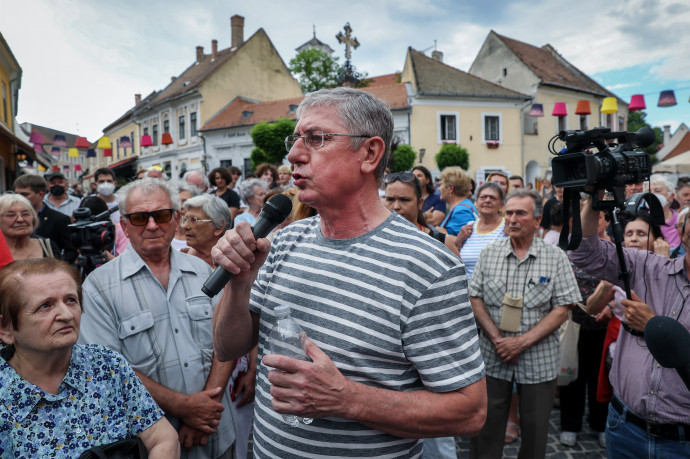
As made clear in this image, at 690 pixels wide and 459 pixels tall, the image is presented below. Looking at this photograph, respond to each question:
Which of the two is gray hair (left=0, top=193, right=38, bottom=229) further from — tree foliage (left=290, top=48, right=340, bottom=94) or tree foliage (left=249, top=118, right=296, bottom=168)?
tree foliage (left=290, top=48, right=340, bottom=94)

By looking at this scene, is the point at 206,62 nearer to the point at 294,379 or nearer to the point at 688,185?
the point at 688,185

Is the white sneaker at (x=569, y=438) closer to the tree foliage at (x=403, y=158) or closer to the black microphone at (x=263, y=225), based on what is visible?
the black microphone at (x=263, y=225)

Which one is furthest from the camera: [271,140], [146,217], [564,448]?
[271,140]

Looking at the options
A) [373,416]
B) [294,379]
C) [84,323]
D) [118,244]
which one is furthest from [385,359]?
[118,244]

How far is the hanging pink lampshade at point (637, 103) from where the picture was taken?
46.9 feet

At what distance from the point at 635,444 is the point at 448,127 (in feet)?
84.6

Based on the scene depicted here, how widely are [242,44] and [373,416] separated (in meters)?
37.3

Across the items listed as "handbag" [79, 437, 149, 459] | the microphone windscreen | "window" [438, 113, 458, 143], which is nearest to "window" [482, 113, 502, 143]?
"window" [438, 113, 458, 143]

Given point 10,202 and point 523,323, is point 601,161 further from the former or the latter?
point 10,202

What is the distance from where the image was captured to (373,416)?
4.53ft

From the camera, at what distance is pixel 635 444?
253 centimetres

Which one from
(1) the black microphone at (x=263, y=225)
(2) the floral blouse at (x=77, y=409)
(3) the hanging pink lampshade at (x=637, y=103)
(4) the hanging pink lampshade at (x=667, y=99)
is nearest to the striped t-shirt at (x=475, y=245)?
(1) the black microphone at (x=263, y=225)

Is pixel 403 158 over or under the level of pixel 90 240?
over

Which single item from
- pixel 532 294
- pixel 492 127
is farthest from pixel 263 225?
pixel 492 127
